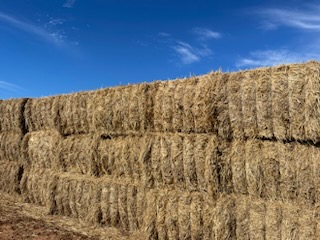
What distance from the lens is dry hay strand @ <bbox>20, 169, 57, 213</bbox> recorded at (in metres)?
13.3

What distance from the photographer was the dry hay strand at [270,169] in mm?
7988

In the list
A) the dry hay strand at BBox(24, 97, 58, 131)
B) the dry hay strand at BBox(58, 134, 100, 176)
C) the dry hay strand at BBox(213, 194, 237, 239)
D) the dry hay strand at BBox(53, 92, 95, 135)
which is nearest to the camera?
the dry hay strand at BBox(213, 194, 237, 239)

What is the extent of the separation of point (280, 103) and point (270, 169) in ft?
4.11

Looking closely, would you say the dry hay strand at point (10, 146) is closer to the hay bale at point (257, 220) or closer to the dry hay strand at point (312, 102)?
the hay bale at point (257, 220)

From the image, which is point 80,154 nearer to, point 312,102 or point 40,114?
point 40,114

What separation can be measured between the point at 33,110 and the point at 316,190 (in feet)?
34.3

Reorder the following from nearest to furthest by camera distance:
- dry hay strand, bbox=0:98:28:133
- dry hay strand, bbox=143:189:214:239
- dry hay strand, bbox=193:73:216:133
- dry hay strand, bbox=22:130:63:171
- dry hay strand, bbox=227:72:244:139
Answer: dry hay strand, bbox=227:72:244:139 < dry hay strand, bbox=193:73:216:133 < dry hay strand, bbox=143:189:214:239 < dry hay strand, bbox=22:130:63:171 < dry hay strand, bbox=0:98:28:133

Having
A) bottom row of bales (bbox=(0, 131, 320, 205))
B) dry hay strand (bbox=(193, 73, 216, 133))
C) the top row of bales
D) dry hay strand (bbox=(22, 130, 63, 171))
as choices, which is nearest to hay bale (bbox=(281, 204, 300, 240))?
bottom row of bales (bbox=(0, 131, 320, 205))

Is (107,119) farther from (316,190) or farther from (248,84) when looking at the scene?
(316,190)

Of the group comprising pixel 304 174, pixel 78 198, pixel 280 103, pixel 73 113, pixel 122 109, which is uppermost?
pixel 73 113

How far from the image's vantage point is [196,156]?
9164mm

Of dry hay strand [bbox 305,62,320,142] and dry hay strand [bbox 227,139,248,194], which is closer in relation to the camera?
dry hay strand [bbox 305,62,320,142]

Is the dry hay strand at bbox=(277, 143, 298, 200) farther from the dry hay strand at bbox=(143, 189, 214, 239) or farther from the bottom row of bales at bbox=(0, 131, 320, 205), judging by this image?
the dry hay strand at bbox=(143, 189, 214, 239)

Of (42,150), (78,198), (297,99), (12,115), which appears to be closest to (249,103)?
(297,99)
